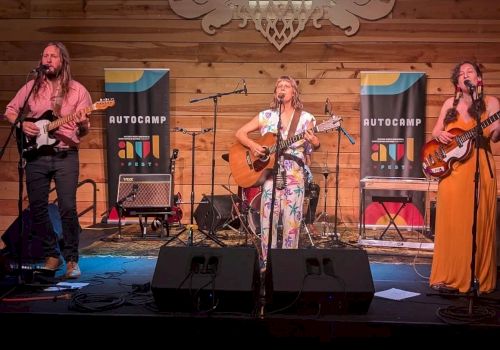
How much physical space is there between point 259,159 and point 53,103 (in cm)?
181

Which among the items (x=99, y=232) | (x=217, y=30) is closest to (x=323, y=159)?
(x=217, y=30)

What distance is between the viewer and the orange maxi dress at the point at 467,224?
4223 mm

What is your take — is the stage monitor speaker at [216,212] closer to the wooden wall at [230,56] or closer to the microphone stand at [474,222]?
the wooden wall at [230,56]

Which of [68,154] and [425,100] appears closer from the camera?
[68,154]

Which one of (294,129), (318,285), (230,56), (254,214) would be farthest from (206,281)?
(230,56)

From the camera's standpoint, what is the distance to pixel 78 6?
311 inches

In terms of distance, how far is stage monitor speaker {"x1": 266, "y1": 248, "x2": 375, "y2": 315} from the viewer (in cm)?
345

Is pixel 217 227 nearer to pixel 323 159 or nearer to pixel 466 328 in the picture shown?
pixel 323 159

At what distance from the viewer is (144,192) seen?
7141 mm

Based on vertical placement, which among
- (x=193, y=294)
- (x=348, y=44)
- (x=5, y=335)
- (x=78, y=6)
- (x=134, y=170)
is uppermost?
(x=78, y=6)

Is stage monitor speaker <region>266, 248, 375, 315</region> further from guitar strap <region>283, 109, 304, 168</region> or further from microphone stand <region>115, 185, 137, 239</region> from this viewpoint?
microphone stand <region>115, 185, 137, 239</region>

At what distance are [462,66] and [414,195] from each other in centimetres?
364

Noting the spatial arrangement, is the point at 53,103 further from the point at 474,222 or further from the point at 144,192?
the point at 474,222

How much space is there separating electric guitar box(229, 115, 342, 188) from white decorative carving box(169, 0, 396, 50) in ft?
9.44
